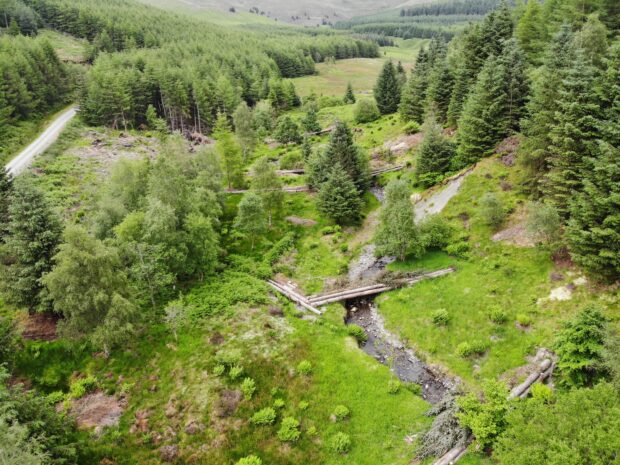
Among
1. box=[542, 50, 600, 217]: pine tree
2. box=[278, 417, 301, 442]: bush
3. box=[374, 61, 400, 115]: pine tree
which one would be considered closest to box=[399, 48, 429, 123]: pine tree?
box=[374, 61, 400, 115]: pine tree

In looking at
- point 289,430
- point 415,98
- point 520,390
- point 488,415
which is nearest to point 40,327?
point 289,430

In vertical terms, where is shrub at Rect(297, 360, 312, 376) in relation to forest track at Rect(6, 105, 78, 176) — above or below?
below

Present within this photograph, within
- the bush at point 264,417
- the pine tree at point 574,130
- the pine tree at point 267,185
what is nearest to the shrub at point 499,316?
the pine tree at point 574,130

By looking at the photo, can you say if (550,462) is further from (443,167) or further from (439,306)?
(443,167)

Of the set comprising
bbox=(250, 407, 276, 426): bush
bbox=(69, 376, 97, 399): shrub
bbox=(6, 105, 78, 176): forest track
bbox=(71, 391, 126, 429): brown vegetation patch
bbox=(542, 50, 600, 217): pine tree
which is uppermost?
bbox=(542, 50, 600, 217): pine tree

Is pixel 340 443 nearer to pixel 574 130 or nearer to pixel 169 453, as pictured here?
pixel 169 453

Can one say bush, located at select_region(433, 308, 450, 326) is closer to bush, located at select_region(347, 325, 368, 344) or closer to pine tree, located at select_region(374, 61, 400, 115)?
bush, located at select_region(347, 325, 368, 344)

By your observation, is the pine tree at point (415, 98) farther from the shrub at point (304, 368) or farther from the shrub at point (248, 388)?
the shrub at point (248, 388)
